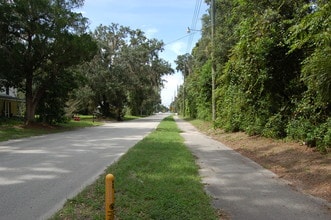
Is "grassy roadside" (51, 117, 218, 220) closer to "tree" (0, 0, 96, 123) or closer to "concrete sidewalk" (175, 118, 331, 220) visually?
"concrete sidewalk" (175, 118, 331, 220)

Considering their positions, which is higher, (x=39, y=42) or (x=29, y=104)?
(x=39, y=42)

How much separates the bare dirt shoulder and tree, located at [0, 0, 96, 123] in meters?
17.7

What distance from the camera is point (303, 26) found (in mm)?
10070

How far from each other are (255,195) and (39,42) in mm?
24266

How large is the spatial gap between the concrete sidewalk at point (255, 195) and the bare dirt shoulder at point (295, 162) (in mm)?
360

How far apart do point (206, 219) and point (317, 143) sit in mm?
6506

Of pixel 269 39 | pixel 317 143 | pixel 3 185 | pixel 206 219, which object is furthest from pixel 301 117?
pixel 3 185

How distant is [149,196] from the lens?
684 centimetres

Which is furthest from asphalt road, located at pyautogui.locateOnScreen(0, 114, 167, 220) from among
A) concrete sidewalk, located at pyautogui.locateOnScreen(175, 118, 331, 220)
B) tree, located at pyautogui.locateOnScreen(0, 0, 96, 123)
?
tree, located at pyautogui.locateOnScreen(0, 0, 96, 123)

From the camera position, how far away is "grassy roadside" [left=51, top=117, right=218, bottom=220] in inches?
232

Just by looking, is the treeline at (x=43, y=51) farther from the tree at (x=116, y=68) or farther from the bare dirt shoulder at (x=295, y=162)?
the bare dirt shoulder at (x=295, y=162)

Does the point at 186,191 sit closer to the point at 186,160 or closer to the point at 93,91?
the point at 186,160

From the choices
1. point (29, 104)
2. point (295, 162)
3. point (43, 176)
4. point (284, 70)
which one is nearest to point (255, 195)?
point (295, 162)

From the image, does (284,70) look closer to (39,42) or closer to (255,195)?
(255,195)
